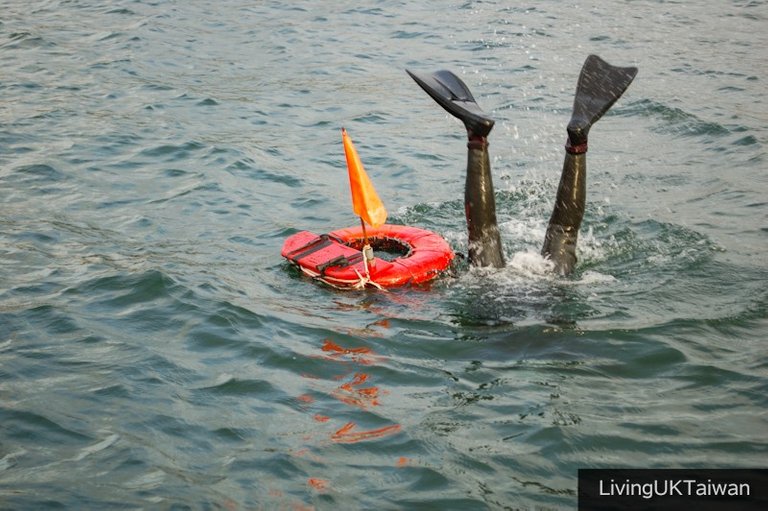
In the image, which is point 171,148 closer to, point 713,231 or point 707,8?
point 713,231

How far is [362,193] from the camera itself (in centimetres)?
842

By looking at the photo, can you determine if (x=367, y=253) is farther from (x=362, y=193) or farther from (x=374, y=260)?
(x=362, y=193)

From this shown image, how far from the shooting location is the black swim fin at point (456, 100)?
331 inches

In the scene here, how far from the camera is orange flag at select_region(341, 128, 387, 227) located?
8.36 metres

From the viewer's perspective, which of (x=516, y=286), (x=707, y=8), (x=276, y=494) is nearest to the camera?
(x=276, y=494)

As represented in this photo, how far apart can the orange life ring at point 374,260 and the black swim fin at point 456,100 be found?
1268 mm

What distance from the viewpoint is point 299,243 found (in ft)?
30.8

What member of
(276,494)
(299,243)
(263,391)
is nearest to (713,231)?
(299,243)

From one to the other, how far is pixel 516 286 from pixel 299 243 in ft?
7.10

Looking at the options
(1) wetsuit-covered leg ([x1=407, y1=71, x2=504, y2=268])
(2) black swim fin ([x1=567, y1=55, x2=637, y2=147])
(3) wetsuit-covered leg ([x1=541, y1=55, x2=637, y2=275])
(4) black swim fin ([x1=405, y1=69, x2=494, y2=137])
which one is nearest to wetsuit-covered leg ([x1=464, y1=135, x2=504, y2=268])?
(1) wetsuit-covered leg ([x1=407, y1=71, x2=504, y2=268])

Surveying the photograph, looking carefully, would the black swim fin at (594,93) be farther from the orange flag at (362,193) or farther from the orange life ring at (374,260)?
the orange flag at (362,193)

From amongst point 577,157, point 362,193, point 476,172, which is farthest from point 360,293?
point 577,157

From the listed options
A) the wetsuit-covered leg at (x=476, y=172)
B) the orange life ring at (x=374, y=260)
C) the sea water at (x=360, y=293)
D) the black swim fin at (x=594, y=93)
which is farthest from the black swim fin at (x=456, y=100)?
the sea water at (x=360, y=293)

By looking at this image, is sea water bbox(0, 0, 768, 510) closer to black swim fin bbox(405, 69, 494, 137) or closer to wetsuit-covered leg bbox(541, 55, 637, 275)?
wetsuit-covered leg bbox(541, 55, 637, 275)
